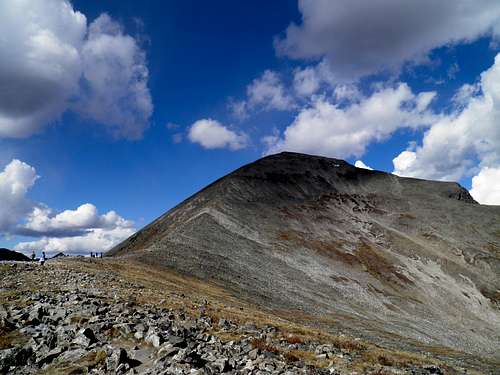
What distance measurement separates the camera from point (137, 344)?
16.3m

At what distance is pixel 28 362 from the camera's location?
1521 centimetres

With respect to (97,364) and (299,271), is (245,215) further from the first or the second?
(97,364)

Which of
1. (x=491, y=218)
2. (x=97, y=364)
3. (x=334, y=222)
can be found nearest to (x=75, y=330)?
(x=97, y=364)

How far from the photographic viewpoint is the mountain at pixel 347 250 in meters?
62.7

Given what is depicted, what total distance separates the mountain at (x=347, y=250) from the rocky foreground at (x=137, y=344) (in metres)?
27.1

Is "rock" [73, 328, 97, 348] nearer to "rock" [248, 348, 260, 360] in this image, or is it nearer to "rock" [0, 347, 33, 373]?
"rock" [0, 347, 33, 373]

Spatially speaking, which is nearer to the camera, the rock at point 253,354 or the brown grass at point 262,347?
the rock at point 253,354

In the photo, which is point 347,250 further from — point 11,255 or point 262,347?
point 262,347

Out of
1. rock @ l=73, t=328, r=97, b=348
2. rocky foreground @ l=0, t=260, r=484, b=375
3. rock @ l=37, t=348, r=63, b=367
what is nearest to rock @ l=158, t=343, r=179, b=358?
rocky foreground @ l=0, t=260, r=484, b=375

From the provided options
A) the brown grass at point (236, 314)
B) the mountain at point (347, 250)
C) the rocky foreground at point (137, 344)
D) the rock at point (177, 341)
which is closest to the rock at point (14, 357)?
the rocky foreground at point (137, 344)

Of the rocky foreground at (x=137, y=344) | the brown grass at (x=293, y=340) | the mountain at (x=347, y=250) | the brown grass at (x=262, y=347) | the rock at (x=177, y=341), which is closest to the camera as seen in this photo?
the rocky foreground at (x=137, y=344)

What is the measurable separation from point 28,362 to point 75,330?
2.42m

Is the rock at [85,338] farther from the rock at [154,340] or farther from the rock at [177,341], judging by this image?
the rock at [177,341]

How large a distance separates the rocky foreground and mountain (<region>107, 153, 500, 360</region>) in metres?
27.1
